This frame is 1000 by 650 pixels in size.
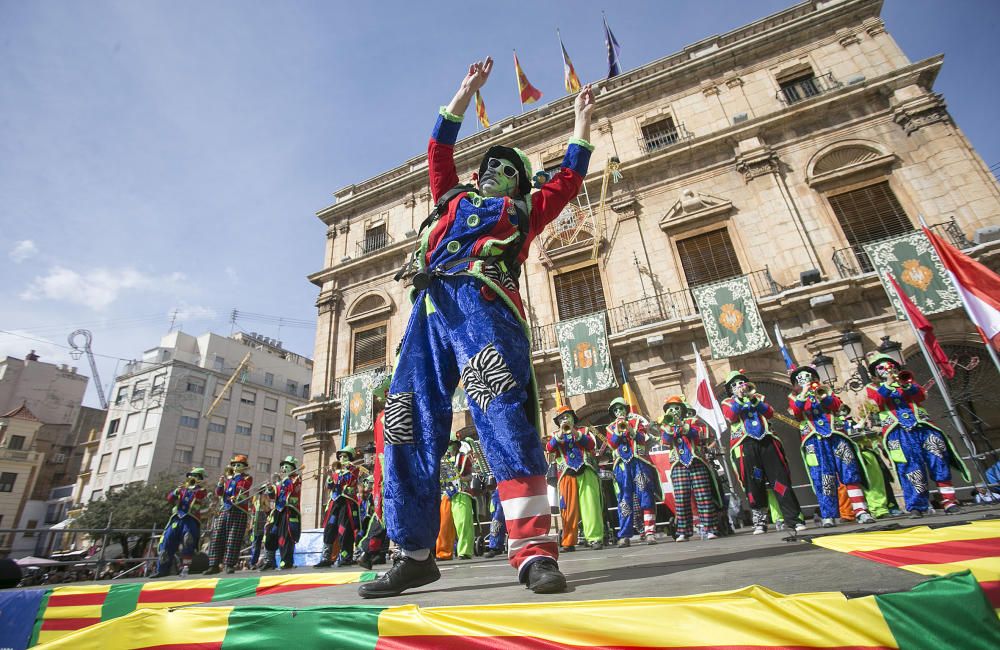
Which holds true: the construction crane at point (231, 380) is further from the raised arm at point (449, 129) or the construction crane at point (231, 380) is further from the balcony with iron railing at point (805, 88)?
the raised arm at point (449, 129)

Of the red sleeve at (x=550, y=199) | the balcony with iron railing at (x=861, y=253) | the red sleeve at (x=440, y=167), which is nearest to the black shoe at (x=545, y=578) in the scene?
the red sleeve at (x=550, y=199)

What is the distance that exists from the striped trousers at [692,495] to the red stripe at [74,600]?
239 inches

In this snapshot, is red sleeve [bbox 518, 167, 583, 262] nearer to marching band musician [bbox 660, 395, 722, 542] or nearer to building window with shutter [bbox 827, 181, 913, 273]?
marching band musician [bbox 660, 395, 722, 542]

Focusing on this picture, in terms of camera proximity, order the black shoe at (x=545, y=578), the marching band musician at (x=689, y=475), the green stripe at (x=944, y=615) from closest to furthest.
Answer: the green stripe at (x=944, y=615), the black shoe at (x=545, y=578), the marching band musician at (x=689, y=475)

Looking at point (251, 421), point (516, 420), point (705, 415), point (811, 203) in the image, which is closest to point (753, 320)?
point (705, 415)

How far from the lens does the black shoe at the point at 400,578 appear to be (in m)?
2.00

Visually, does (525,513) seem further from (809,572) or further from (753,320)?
(753,320)

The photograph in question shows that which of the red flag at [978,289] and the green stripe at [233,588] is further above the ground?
the red flag at [978,289]

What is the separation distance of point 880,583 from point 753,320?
11.5 meters

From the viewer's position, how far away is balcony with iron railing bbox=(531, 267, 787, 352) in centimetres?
1220

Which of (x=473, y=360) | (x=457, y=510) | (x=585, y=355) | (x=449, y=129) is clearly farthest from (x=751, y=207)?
(x=473, y=360)

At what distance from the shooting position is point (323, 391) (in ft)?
56.1

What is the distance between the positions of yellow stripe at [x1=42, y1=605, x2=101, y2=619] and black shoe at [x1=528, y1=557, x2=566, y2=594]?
2613 mm

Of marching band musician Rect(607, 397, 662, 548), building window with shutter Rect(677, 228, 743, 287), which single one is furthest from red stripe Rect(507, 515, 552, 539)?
building window with shutter Rect(677, 228, 743, 287)
